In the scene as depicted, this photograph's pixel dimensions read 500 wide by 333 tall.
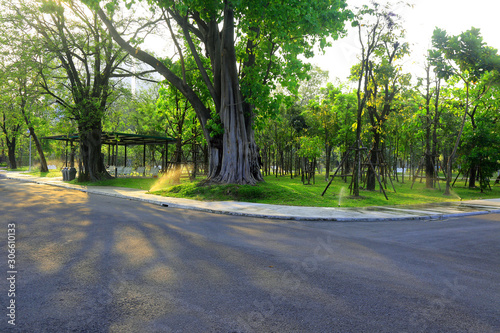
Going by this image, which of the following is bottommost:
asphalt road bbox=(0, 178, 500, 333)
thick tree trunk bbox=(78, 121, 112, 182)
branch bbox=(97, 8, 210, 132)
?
asphalt road bbox=(0, 178, 500, 333)

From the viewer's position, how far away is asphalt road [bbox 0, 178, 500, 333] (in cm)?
330

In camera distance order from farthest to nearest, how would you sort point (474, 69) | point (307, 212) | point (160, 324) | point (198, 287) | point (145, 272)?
point (474, 69)
point (307, 212)
point (145, 272)
point (198, 287)
point (160, 324)

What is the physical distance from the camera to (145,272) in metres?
4.73

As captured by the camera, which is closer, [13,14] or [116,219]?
[116,219]

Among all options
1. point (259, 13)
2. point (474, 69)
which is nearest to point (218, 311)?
point (259, 13)

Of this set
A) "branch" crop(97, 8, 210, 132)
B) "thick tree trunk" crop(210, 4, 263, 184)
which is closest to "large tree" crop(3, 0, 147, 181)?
"branch" crop(97, 8, 210, 132)

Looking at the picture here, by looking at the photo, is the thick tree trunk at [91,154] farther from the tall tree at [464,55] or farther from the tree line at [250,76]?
the tall tree at [464,55]

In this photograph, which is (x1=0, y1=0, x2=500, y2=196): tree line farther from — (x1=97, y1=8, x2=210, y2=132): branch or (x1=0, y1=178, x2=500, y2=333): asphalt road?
(x1=0, y1=178, x2=500, y2=333): asphalt road

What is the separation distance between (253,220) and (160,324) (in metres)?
6.98

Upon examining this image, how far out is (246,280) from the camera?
446cm

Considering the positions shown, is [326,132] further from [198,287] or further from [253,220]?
[198,287]

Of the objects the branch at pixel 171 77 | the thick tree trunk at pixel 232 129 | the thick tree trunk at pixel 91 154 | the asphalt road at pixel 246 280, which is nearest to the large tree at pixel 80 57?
the thick tree trunk at pixel 91 154

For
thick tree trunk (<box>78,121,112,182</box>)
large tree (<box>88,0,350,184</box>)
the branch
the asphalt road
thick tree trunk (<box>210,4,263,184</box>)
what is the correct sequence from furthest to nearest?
thick tree trunk (<box>78,121,112,182</box>)
the branch
thick tree trunk (<box>210,4,263,184</box>)
large tree (<box>88,0,350,184</box>)
the asphalt road

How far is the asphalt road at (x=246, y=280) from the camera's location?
330cm
